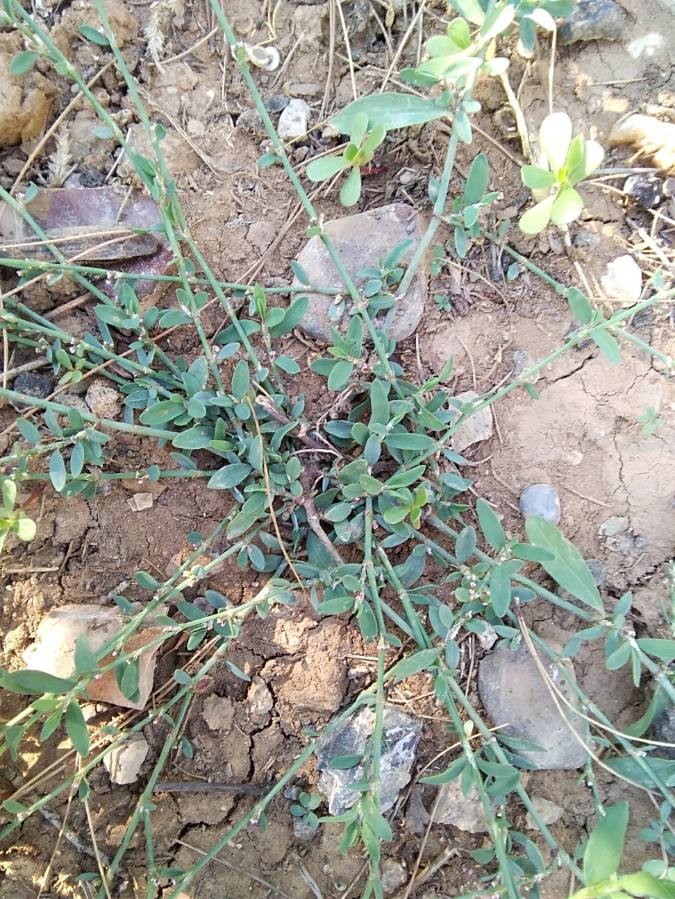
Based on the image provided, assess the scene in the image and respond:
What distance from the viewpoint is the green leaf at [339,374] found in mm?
2105

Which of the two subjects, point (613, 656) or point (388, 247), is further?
point (388, 247)

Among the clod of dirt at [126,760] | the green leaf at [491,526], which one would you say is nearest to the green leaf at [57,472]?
the clod of dirt at [126,760]

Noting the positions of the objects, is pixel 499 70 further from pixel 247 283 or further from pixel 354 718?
pixel 354 718

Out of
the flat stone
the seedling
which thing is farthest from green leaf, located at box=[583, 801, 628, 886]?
the seedling

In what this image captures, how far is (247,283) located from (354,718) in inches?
61.8

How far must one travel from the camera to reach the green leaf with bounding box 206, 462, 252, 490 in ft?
7.17

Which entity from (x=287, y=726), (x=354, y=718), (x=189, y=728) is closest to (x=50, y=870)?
(x=189, y=728)

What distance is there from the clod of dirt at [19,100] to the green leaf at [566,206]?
1.90 metres

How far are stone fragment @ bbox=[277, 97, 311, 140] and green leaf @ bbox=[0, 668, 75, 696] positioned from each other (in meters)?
1.99

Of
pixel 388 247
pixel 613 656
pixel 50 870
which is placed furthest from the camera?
pixel 388 247

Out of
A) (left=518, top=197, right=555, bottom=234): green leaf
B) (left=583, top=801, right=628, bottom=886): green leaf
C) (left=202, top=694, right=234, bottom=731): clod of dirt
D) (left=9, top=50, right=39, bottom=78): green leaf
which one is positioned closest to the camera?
(left=583, top=801, right=628, bottom=886): green leaf

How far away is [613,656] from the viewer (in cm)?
193

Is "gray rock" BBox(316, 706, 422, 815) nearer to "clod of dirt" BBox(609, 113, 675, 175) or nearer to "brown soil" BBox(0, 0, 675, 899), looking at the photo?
"brown soil" BBox(0, 0, 675, 899)

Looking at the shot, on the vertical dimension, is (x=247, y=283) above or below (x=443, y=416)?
above
